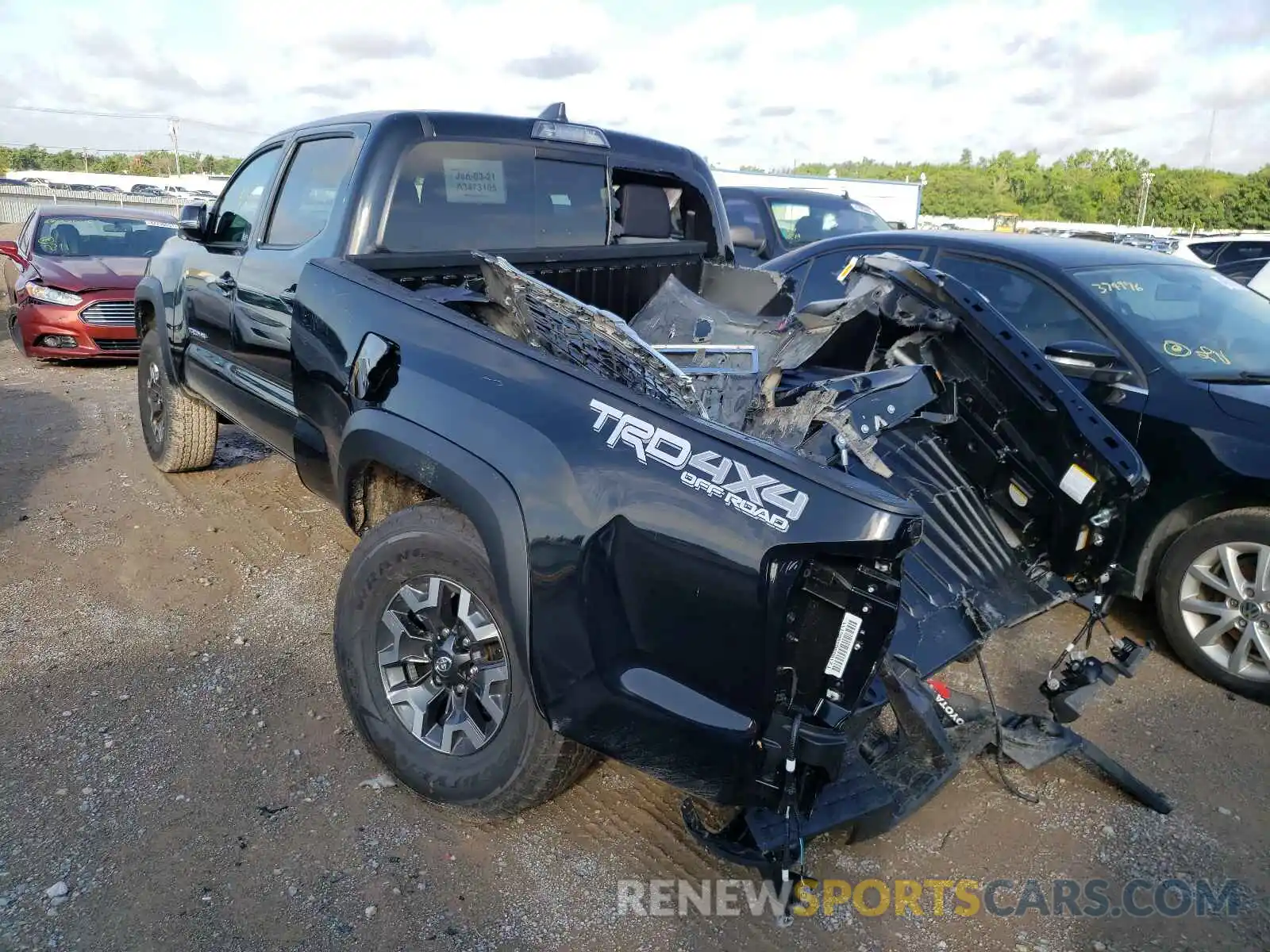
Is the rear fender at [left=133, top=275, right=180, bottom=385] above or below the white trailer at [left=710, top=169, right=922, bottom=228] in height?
below

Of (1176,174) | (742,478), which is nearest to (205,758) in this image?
(742,478)

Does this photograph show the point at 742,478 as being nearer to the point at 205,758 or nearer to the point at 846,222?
the point at 205,758

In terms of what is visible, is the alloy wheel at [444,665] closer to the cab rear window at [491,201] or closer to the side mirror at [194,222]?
the cab rear window at [491,201]

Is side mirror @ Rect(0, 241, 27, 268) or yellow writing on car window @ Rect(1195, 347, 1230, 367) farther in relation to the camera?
side mirror @ Rect(0, 241, 27, 268)

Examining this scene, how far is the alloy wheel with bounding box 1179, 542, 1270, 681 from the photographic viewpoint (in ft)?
12.1

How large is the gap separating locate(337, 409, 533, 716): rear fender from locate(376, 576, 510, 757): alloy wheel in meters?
0.26

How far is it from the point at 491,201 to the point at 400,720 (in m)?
2.26

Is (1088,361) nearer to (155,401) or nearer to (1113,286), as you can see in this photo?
(1113,286)

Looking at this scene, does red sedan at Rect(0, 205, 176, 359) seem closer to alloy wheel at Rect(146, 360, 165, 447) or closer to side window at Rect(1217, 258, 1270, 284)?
alloy wheel at Rect(146, 360, 165, 447)

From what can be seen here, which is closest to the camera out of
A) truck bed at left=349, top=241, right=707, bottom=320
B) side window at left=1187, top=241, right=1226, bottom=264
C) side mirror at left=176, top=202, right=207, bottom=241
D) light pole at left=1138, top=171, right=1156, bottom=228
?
truck bed at left=349, top=241, right=707, bottom=320

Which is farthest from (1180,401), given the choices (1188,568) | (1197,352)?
(1188,568)

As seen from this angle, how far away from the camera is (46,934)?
7.75ft

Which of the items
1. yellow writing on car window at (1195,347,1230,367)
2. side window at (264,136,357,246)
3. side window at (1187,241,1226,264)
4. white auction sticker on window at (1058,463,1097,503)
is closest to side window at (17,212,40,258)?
side window at (264,136,357,246)

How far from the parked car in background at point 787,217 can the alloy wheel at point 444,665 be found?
7554 mm
